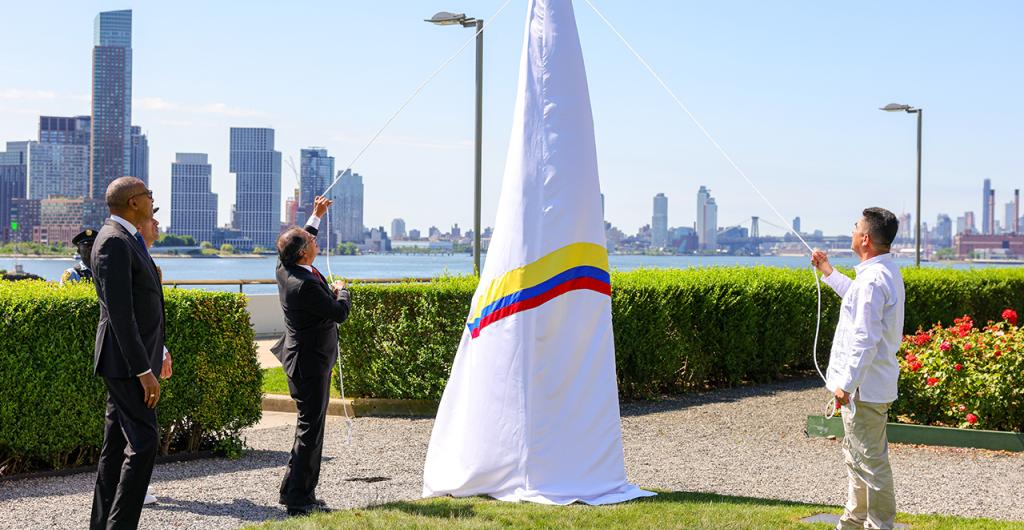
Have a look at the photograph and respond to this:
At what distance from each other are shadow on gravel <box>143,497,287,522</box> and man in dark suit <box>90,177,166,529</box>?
1.11m

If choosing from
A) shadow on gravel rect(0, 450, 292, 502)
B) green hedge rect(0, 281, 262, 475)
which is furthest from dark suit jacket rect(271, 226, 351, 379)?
green hedge rect(0, 281, 262, 475)

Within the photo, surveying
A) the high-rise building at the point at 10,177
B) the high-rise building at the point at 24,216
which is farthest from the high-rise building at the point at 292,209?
the high-rise building at the point at 10,177

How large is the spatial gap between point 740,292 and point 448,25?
17.9 feet

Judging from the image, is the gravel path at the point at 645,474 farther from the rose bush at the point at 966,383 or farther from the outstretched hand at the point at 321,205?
the outstretched hand at the point at 321,205

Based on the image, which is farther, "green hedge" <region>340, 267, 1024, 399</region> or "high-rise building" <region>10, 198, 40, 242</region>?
"high-rise building" <region>10, 198, 40, 242</region>

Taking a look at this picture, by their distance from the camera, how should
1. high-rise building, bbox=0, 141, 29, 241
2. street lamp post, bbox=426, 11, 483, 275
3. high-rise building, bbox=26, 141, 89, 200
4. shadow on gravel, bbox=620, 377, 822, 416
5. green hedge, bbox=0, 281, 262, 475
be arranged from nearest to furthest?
green hedge, bbox=0, 281, 262, 475 < shadow on gravel, bbox=620, 377, 822, 416 < street lamp post, bbox=426, 11, 483, 275 < high-rise building, bbox=0, 141, 29, 241 < high-rise building, bbox=26, 141, 89, 200

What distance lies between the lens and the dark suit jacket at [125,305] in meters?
5.43

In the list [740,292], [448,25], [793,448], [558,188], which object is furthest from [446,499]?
[448,25]

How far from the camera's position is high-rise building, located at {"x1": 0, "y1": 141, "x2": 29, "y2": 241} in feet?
450

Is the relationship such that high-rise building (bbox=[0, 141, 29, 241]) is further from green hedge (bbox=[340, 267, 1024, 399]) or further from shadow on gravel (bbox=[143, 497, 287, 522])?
shadow on gravel (bbox=[143, 497, 287, 522])

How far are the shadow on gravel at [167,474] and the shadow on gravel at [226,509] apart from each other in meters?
0.36

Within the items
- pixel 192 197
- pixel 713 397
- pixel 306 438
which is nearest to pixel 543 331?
pixel 306 438

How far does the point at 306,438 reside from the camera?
6.55 meters

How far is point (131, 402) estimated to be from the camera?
5547mm
